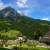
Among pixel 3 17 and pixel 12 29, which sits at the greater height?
pixel 3 17

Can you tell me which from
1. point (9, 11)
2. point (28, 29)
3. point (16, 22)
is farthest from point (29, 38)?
point (9, 11)

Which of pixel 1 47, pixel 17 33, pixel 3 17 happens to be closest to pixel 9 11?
pixel 3 17

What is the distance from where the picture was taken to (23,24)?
16.5ft

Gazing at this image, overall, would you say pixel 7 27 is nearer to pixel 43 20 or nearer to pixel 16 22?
pixel 16 22

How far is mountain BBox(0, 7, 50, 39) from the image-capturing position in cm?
490

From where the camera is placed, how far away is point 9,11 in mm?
5086

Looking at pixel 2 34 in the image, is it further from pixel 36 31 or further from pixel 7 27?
pixel 36 31

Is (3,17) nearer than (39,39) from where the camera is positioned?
No

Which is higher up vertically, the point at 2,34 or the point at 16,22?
the point at 16,22

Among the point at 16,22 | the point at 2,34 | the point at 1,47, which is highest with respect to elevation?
the point at 16,22

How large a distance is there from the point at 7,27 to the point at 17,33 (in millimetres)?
337

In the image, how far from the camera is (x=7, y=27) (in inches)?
200

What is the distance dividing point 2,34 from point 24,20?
27.5 inches

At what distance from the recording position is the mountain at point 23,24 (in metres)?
4.90
